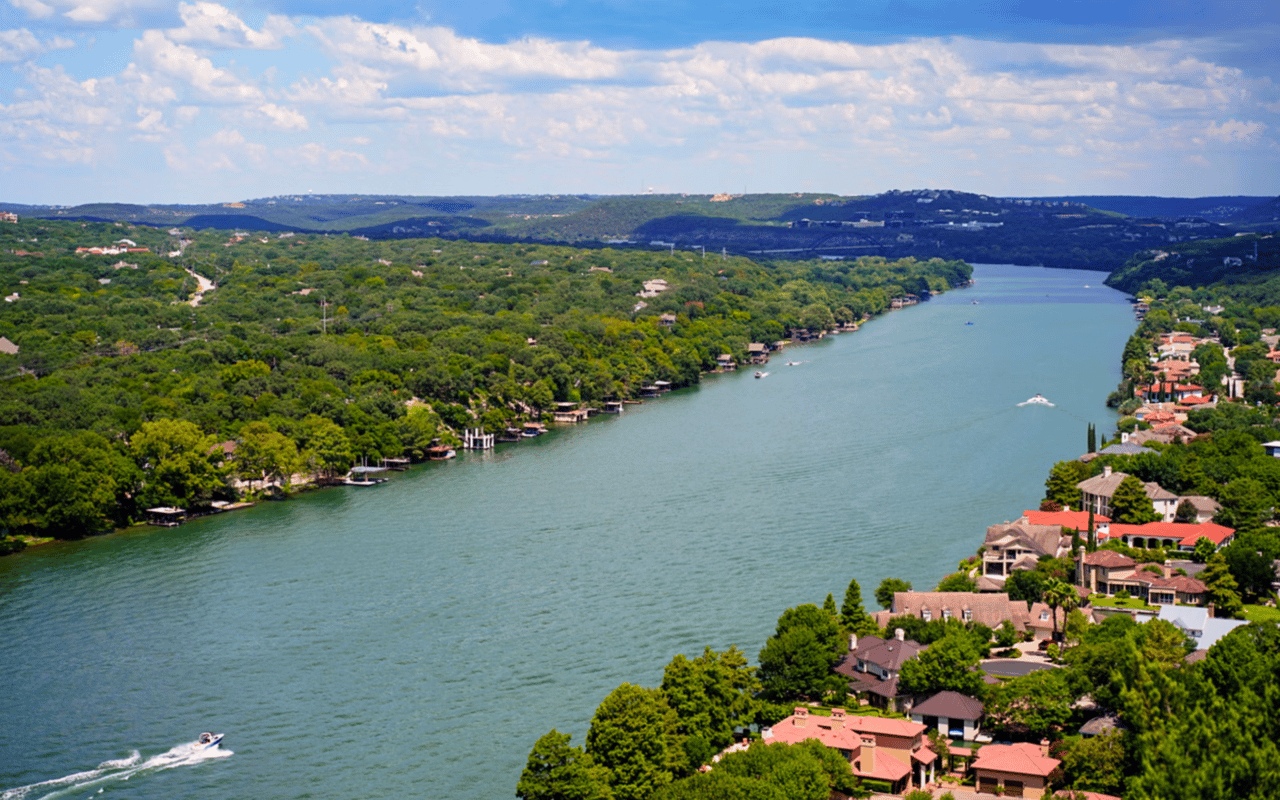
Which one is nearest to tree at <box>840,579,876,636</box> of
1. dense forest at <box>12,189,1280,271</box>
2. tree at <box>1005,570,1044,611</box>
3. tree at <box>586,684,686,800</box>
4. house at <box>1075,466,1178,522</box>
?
tree at <box>1005,570,1044,611</box>

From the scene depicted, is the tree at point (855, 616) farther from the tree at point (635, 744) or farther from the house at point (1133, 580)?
the house at point (1133, 580)

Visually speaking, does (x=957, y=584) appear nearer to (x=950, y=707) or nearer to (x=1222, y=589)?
(x=1222, y=589)

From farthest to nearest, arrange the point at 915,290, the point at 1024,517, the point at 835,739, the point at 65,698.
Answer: the point at 915,290, the point at 1024,517, the point at 65,698, the point at 835,739

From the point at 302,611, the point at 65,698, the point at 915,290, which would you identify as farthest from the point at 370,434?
the point at 915,290

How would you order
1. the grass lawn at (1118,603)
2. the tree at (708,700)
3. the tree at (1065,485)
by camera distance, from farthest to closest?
the tree at (1065,485), the grass lawn at (1118,603), the tree at (708,700)

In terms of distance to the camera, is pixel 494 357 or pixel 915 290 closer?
pixel 494 357

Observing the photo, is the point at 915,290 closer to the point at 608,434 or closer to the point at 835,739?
the point at 608,434

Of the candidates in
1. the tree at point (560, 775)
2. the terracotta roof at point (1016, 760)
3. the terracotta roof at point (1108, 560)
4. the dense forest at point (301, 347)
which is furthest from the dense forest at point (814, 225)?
the tree at point (560, 775)
